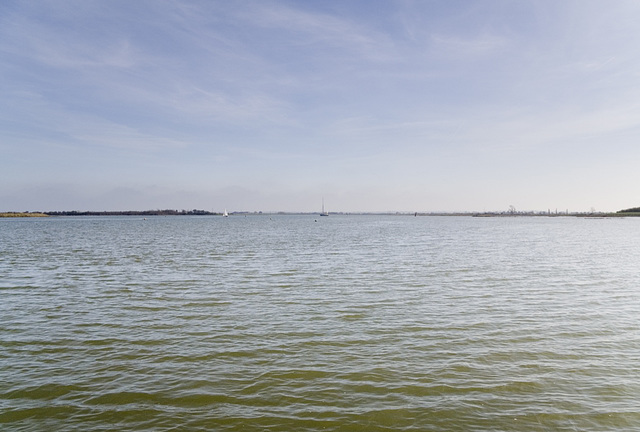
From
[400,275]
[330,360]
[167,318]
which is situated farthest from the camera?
[400,275]

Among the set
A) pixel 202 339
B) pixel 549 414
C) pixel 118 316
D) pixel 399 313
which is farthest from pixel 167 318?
pixel 549 414

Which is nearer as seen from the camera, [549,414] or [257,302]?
[549,414]

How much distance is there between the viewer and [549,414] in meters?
8.20

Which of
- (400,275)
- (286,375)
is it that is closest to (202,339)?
(286,375)

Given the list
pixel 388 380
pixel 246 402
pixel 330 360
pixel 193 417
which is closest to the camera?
pixel 193 417

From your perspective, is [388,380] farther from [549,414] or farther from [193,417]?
[193,417]

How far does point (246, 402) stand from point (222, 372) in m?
1.83

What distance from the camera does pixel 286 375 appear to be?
33.4ft

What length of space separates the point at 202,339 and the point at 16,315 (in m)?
8.87

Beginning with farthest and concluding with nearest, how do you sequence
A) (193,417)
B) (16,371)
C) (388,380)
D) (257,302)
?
(257,302) < (16,371) < (388,380) < (193,417)

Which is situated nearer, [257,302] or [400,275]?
[257,302]

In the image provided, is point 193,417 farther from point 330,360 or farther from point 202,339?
point 202,339

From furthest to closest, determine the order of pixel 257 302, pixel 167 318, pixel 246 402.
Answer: pixel 257 302, pixel 167 318, pixel 246 402

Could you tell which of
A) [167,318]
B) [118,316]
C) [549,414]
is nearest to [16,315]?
[118,316]
